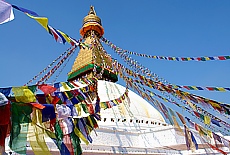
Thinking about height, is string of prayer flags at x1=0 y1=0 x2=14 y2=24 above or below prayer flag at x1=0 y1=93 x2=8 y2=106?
above

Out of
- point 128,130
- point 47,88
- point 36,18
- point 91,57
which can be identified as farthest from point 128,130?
point 36,18

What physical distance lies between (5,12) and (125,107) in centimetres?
850

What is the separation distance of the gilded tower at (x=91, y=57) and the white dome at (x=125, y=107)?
1016mm

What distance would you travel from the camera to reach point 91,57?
572 inches

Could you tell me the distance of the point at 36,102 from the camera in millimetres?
3689

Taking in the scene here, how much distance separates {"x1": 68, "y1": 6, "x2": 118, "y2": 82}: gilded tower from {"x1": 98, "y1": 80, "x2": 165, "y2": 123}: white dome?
1016 millimetres

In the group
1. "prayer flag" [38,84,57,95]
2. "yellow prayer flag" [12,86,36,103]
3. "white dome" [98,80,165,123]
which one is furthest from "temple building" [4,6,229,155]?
"yellow prayer flag" [12,86,36,103]

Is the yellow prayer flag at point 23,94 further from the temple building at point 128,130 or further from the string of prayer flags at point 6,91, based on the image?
the temple building at point 128,130

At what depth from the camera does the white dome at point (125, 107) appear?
10812 mm

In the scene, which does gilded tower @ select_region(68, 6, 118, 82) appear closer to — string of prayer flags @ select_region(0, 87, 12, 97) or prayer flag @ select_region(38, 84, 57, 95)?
prayer flag @ select_region(38, 84, 57, 95)

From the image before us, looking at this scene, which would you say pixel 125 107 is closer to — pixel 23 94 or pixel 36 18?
pixel 23 94

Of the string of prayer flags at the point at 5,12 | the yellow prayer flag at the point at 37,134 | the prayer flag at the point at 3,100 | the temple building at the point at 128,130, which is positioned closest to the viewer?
the string of prayer flags at the point at 5,12

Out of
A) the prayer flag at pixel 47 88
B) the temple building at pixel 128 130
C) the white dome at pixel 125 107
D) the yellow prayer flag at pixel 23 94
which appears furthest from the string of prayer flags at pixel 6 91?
the white dome at pixel 125 107

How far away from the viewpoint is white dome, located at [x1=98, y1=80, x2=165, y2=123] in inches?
426
